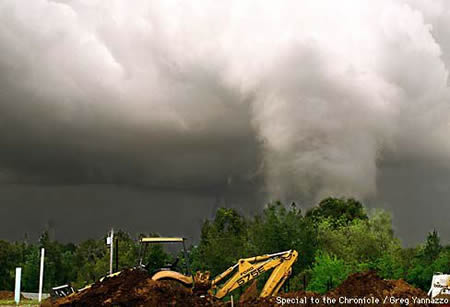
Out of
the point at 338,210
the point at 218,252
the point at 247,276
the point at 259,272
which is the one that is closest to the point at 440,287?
the point at 259,272

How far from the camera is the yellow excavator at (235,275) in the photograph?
2170 centimetres

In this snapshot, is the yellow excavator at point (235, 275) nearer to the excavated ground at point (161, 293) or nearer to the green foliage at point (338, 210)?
the excavated ground at point (161, 293)

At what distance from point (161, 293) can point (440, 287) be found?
14798 mm

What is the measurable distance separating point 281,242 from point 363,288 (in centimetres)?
2108

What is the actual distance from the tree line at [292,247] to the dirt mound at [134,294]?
9.84ft

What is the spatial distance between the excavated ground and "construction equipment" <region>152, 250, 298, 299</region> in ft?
3.68

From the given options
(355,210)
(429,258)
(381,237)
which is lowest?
(429,258)

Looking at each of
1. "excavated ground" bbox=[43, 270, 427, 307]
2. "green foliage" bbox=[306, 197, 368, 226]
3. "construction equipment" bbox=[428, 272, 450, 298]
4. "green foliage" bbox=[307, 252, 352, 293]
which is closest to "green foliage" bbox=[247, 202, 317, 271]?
"green foliage" bbox=[307, 252, 352, 293]

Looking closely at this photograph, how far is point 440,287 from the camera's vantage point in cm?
2789

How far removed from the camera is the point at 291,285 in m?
38.3

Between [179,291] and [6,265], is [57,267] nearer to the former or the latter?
[6,265]

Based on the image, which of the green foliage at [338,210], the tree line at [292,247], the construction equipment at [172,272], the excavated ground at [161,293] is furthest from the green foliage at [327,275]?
the green foliage at [338,210]

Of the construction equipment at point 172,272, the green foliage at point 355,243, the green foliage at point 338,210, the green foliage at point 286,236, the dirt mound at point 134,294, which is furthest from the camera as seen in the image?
the green foliage at point 338,210

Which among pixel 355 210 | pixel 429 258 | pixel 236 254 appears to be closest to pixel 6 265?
pixel 236 254
